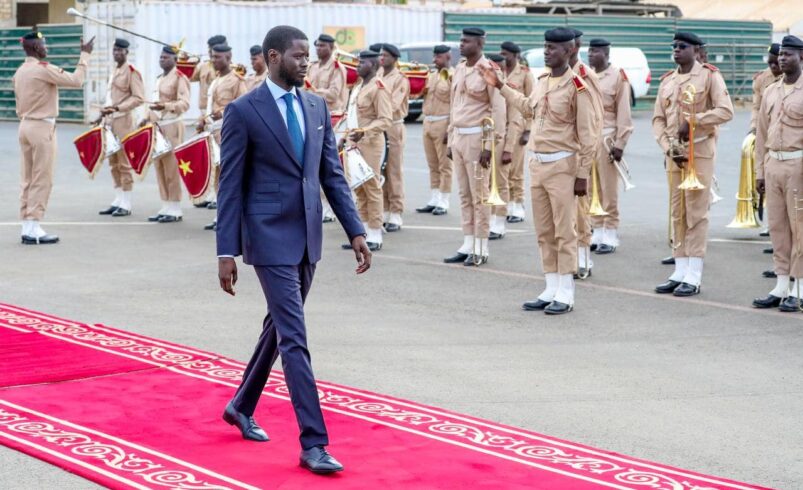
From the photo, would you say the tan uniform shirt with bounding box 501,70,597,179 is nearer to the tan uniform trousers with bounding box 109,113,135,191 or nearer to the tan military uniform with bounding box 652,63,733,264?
the tan military uniform with bounding box 652,63,733,264

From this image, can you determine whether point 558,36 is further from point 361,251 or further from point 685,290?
point 361,251

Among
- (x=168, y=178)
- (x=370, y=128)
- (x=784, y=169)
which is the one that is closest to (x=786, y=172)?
(x=784, y=169)

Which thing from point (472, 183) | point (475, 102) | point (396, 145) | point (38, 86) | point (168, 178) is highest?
point (38, 86)

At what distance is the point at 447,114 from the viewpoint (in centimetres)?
1526

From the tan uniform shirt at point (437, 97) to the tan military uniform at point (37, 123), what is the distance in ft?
13.8

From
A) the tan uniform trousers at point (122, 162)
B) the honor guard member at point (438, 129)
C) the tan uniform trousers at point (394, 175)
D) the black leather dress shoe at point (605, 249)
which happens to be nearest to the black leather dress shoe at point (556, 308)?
the black leather dress shoe at point (605, 249)

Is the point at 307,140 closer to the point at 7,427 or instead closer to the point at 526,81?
the point at 7,427

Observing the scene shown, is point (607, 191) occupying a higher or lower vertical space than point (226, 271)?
lower

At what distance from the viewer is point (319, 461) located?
556cm

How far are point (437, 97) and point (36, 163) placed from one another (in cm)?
482

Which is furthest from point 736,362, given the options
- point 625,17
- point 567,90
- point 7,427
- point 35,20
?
point 35,20

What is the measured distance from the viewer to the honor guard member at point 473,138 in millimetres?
11461

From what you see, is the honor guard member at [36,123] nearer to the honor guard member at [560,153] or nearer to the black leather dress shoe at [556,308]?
the honor guard member at [560,153]

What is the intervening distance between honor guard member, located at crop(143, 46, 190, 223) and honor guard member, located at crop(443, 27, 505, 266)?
4351mm
